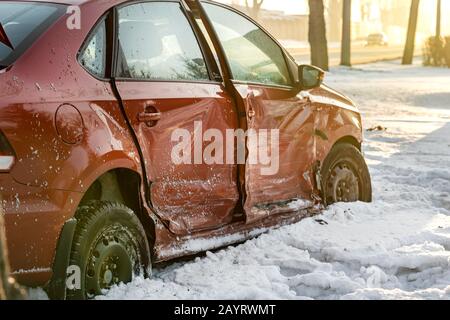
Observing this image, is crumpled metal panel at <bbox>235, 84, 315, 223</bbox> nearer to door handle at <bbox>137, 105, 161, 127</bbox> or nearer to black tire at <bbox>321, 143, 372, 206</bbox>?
black tire at <bbox>321, 143, 372, 206</bbox>

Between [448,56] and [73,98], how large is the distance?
111 ft

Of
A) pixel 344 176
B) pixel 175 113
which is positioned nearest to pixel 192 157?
pixel 175 113

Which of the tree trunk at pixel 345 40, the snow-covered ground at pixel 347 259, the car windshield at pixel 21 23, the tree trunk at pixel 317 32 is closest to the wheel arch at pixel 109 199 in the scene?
the snow-covered ground at pixel 347 259

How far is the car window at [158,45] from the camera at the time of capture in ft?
14.9

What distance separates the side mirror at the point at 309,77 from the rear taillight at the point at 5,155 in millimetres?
2818

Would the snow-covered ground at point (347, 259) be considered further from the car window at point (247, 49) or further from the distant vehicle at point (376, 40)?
the distant vehicle at point (376, 40)

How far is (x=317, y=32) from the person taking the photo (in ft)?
85.9

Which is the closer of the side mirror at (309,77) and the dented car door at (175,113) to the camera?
the dented car door at (175,113)

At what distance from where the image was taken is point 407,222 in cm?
648

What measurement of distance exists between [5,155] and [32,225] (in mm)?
340

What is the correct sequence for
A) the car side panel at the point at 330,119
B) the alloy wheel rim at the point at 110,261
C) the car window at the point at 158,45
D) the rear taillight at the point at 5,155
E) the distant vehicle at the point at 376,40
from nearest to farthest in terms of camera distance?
1. the rear taillight at the point at 5,155
2. the alloy wheel rim at the point at 110,261
3. the car window at the point at 158,45
4. the car side panel at the point at 330,119
5. the distant vehicle at the point at 376,40

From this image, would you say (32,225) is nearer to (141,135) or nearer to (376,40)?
(141,135)
